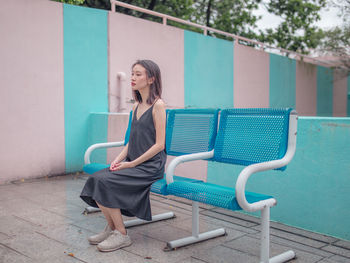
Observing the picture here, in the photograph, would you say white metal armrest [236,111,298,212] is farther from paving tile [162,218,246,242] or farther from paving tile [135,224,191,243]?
paving tile [135,224,191,243]

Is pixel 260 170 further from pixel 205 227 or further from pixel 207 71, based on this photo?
pixel 207 71

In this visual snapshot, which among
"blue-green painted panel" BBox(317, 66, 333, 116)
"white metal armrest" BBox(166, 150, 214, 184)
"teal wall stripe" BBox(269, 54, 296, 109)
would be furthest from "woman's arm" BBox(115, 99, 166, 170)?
"blue-green painted panel" BBox(317, 66, 333, 116)

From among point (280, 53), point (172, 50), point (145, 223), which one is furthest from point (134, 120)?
point (280, 53)

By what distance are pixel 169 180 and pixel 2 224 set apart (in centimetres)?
176

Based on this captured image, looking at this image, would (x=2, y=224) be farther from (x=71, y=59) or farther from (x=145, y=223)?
(x=71, y=59)

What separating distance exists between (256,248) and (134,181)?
113 cm

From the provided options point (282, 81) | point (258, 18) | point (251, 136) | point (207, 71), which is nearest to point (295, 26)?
point (258, 18)

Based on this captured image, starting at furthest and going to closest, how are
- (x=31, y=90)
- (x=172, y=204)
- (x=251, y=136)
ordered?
(x=31, y=90), (x=172, y=204), (x=251, y=136)

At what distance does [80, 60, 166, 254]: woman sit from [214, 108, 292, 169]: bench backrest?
0.54m

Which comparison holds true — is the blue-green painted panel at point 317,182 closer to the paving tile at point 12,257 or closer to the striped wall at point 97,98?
the striped wall at point 97,98

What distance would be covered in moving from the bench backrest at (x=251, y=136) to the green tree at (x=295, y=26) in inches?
563

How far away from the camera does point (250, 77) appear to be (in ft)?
37.6

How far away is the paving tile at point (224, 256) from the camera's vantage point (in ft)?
9.76

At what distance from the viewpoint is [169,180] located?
10.3ft
